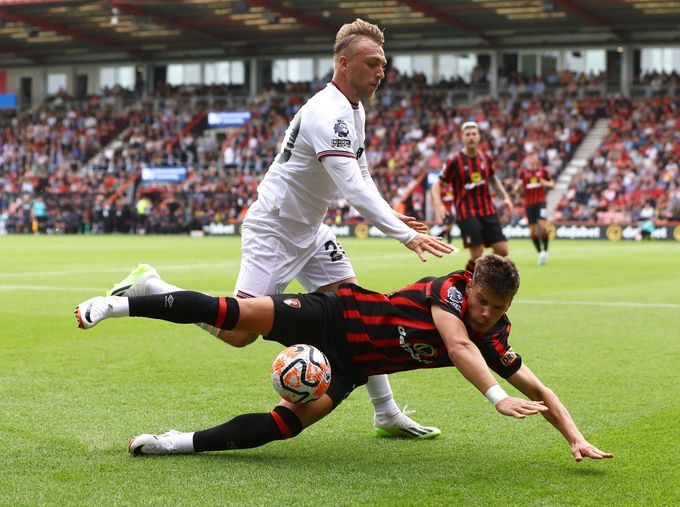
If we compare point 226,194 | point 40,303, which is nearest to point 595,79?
point 226,194

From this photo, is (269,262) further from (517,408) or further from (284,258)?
(517,408)

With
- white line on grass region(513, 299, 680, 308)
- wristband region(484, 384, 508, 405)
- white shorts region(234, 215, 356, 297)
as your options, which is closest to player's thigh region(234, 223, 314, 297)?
white shorts region(234, 215, 356, 297)

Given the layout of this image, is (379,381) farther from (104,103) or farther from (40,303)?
(104,103)

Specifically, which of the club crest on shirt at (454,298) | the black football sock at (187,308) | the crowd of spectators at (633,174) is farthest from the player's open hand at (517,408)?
the crowd of spectators at (633,174)

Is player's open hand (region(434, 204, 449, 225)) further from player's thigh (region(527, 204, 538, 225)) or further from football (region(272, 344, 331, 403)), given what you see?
football (region(272, 344, 331, 403))

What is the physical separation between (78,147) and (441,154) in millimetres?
21491

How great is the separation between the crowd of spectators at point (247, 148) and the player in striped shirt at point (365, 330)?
35301 millimetres

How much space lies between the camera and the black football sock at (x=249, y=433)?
17.3 feet

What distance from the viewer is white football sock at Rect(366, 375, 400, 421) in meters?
5.86

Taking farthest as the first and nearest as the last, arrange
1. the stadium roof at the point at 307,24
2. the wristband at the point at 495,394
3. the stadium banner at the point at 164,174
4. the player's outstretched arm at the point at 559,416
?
the stadium banner at the point at 164,174, the stadium roof at the point at 307,24, the player's outstretched arm at the point at 559,416, the wristband at the point at 495,394

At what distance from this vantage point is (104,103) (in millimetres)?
60281

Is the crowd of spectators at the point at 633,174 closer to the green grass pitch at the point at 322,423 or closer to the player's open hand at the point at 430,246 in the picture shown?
the green grass pitch at the point at 322,423

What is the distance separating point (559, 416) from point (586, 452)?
12.0 inches

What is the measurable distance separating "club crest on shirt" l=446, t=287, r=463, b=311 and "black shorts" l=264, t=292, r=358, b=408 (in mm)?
640
